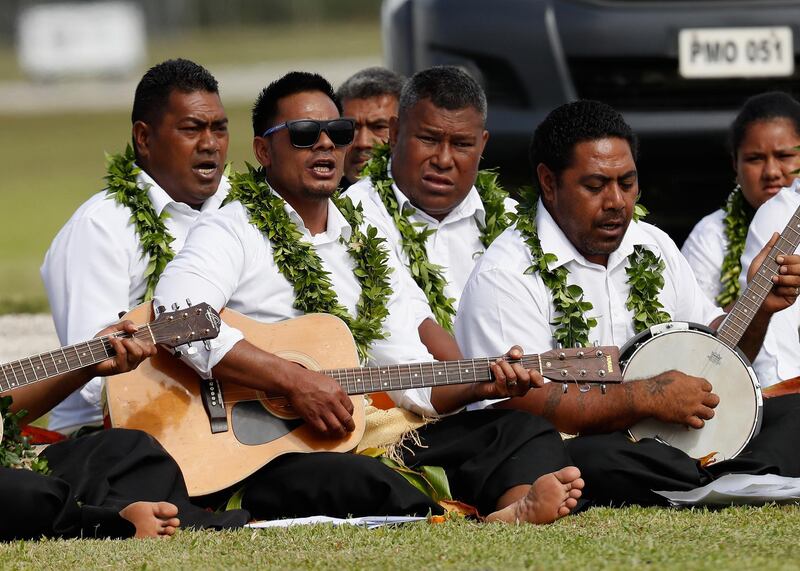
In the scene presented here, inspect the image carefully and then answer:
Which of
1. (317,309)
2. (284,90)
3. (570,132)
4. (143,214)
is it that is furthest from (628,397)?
(143,214)

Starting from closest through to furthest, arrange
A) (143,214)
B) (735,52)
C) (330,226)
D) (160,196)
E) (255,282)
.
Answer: (255,282)
(330,226)
(143,214)
(160,196)
(735,52)

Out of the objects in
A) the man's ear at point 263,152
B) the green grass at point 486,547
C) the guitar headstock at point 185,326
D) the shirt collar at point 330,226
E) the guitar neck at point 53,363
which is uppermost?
the man's ear at point 263,152

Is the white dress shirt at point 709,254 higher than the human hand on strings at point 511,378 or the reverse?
higher

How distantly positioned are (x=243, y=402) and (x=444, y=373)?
2.26 ft

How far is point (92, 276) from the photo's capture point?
5754mm

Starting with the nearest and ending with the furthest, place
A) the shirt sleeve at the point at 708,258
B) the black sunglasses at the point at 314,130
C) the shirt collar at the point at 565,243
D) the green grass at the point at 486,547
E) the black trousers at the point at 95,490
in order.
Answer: the green grass at the point at 486,547, the black trousers at the point at 95,490, the shirt collar at the point at 565,243, the black sunglasses at the point at 314,130, the shirt sleeve at the point at 708,258

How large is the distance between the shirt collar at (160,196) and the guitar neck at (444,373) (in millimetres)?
1097

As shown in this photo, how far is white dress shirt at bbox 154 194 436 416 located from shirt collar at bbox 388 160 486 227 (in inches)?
Answer: 23.1

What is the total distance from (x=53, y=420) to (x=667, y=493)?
7.35 feet

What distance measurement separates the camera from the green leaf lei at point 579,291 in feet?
18.0

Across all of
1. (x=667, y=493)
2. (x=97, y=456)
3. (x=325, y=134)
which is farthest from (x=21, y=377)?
(x=667, y=493)

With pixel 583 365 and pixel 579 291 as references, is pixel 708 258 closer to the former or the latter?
pixel 579 291

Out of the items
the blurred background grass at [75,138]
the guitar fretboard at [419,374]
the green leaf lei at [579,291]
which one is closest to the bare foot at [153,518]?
the guitar fretboard at [419,374]

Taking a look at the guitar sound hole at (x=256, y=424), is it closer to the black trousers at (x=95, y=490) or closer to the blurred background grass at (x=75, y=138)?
the black trousers at (x=95, y=490)
